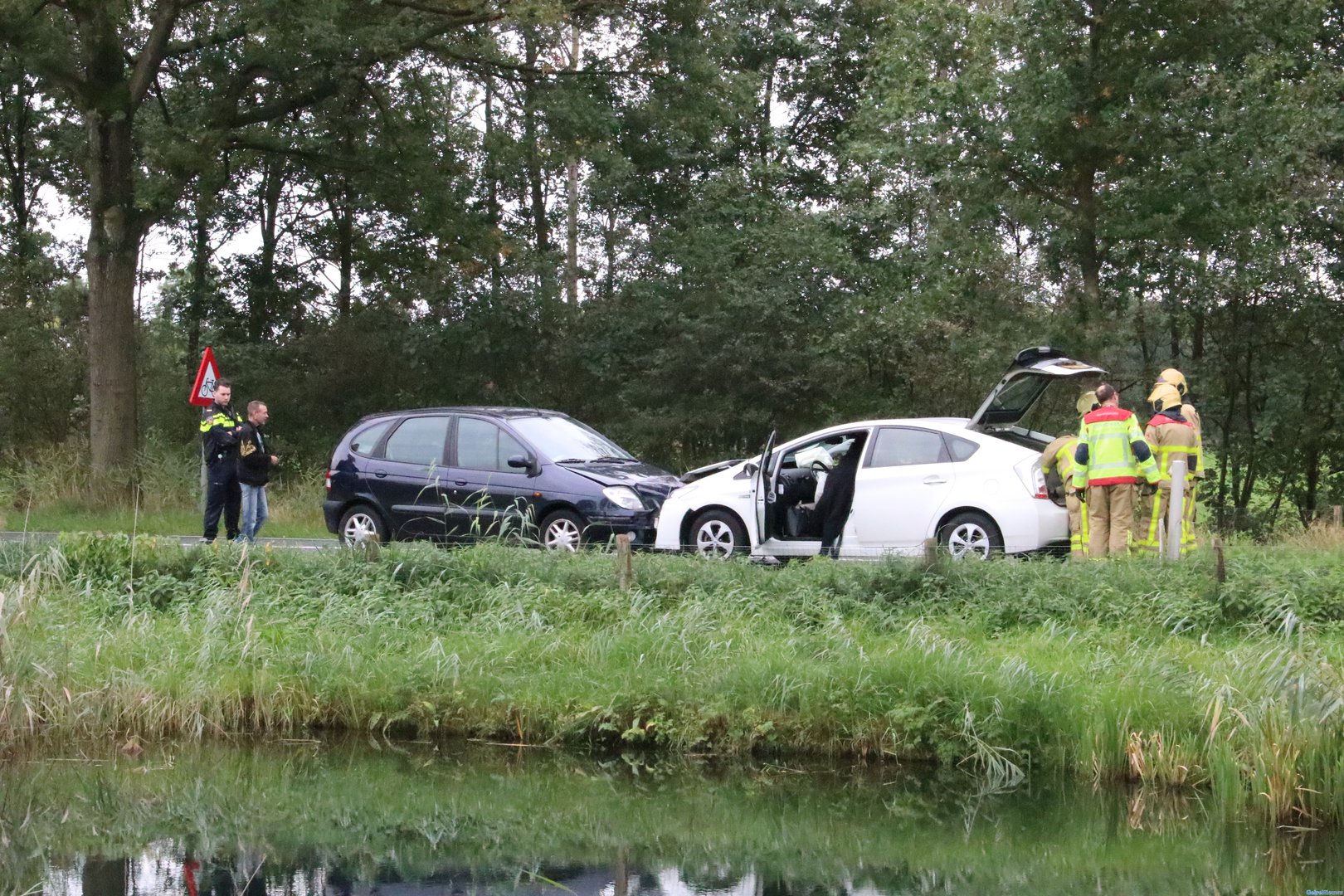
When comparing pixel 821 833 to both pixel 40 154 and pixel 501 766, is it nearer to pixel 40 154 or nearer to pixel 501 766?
pixel 501 766

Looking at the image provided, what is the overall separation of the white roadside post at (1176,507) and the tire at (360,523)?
26.7 ft

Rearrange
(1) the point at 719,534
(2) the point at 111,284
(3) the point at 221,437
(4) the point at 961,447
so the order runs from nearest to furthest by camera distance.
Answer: (4) the point at 961,447 → (1) the point at 719,534 → (3) the point at 221,437 → (2) the point at 111,284

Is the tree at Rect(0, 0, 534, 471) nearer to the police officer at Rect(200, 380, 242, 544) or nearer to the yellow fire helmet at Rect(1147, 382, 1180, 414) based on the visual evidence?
the police officer at Rect(200, 380, 242, 544)

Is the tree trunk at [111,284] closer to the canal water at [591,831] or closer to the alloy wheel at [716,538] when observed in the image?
the alloy wheel at [716,538]

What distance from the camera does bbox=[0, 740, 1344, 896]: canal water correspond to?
6848mm

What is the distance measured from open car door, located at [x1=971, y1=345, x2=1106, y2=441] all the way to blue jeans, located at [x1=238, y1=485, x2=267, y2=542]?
25.1 ft

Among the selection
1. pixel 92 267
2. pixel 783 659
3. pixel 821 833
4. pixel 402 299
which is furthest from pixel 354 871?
pixel 402 299

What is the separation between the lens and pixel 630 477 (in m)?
15.1

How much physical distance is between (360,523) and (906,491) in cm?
610

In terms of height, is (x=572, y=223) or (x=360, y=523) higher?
(x=572, y=223)

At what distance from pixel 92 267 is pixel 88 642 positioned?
47.7 feet

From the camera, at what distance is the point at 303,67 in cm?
2228

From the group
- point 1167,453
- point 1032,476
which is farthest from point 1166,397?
point 1032,476

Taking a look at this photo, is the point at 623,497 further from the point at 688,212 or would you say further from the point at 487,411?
the point at 688,212
